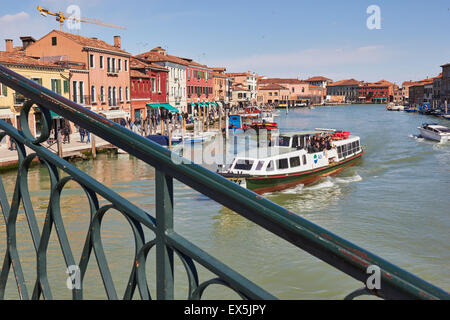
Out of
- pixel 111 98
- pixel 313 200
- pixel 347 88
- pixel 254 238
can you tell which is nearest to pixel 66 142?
pixel 111 98

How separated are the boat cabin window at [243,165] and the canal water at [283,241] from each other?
4.27ft

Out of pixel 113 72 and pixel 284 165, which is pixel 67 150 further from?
pixel 113 72

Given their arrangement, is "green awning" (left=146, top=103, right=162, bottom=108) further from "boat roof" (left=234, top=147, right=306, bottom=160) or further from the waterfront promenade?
"boat roof" (left=234, top=147, right=306, bottom=160)

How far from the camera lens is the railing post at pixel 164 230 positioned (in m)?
1.30

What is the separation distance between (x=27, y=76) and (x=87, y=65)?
617 centimetres

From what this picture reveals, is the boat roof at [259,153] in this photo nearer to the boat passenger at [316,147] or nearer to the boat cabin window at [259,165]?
the boat cabin window at [259,165]

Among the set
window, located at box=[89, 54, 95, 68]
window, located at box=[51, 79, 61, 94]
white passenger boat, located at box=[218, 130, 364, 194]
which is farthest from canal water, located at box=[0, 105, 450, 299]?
window, located at box=[89, 54, 95, 68]

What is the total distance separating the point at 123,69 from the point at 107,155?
1327 cm

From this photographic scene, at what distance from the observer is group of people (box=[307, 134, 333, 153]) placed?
2133cm

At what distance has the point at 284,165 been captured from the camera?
18.5 meters

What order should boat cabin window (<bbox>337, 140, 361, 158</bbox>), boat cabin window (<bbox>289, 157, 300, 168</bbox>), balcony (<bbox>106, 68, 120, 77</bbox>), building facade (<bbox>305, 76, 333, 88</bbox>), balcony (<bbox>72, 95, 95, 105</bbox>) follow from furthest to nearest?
1. building facade (<bbox>305, 76, 333, 88</bbox>)
2. balcony (<bbox>106, 68, 120, 77</bbox>)
3. balcony (<bbox>72, 95, 95, 105</bbox>)
4. boat cabin window (<bbox>337, 140, 361, 158</bbox>)
5. boat cabin window (<bbox>289, 157, 300, 168</bbox>)

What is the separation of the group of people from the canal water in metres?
1.50

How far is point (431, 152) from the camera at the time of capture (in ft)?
Answer: 100
